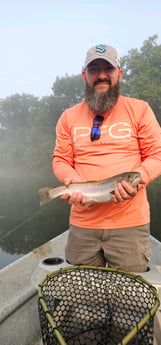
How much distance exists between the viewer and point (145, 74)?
34.7 meters

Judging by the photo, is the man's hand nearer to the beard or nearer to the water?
the beard

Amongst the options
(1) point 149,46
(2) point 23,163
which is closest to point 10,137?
(2) point 23,163

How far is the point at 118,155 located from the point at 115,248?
84cm

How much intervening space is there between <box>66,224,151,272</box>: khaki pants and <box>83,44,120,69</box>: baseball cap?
62.1 inches

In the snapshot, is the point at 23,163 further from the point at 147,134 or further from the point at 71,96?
the point at 147,134

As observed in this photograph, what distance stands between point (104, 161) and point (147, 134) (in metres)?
0.46

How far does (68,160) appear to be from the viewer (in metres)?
2.81

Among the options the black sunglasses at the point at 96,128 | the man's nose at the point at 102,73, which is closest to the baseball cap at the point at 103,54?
the man's nose at the point at 102,73

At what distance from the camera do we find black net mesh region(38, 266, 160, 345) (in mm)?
A: 2014

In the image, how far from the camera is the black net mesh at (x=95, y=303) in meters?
2.01

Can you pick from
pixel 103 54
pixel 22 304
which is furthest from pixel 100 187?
pixel 22 304

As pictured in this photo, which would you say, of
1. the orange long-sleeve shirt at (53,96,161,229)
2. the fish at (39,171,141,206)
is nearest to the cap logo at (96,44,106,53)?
the orange long-sleeve shirt at (53,96,161,229)

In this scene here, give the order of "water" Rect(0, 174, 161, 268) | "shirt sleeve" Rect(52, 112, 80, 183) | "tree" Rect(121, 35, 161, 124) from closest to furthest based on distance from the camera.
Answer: "shirt sleeve" Rect(52, 112, 80, 183) < "water" Rect(0, 174, 161, 268) < "tree" Rect(121, 35, 161, 124)

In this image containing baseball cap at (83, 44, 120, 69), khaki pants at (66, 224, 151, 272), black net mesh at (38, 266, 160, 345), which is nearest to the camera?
black net mesh at (38, 266, 160, 345)
